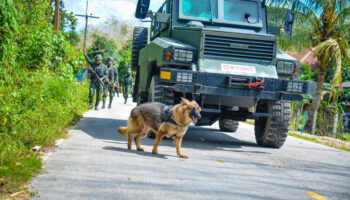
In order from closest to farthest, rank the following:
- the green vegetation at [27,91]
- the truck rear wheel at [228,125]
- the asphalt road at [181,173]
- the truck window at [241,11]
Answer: the asphalt road at [181,173] < the green vegetation at [27,91] < the truck window at [241,11] < the truck rear wheel at [228,125]

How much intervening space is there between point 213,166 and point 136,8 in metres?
4.27

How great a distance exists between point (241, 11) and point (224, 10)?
1.47 feet

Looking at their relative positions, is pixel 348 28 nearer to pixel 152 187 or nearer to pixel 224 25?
pixel 224 25

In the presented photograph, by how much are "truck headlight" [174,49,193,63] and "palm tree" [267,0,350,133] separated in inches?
418

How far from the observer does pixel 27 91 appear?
310 inches

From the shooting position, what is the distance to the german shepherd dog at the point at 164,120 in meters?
6.51

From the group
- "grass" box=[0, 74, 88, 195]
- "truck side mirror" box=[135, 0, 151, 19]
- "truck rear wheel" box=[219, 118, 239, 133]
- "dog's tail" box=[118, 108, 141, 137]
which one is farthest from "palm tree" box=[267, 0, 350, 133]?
"dog's tail" box=[118, 108, 141, 137]

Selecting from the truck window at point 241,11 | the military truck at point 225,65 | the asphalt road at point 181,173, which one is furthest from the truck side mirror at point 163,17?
the asphalt road at point 181,173

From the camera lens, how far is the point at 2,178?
4.19 metres

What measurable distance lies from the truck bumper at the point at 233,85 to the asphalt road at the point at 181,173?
1103 millimetres

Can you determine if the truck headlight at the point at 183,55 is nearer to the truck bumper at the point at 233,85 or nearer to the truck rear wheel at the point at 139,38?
the truck bumper at the point at 233,85

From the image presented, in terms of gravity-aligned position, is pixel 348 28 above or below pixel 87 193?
above

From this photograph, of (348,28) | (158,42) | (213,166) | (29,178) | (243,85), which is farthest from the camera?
(348,28)

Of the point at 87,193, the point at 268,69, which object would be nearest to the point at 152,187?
the point at 87,193
